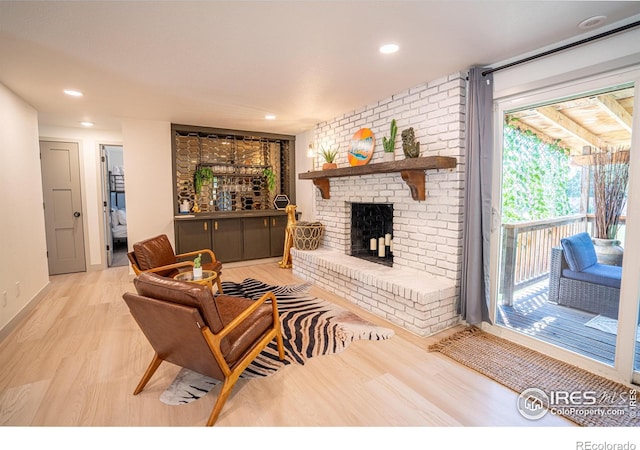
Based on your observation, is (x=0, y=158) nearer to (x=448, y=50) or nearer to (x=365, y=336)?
(x=365, y=336)

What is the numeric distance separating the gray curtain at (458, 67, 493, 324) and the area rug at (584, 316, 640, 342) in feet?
2.48

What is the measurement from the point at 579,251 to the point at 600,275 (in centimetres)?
23

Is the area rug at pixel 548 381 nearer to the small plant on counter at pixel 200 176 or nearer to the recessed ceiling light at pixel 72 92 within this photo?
the small plant on counter at pixel 200 176

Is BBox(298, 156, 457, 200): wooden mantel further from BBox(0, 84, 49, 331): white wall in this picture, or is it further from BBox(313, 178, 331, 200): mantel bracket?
BBox(0, 84, 49, 331): white wall

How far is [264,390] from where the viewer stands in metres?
2.04

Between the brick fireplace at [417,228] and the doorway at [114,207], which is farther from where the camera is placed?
the doorway at [114,207]

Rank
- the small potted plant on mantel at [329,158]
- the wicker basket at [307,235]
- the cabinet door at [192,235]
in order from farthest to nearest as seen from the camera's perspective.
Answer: the cabinet door at [192,235], the wicker basket at [307,235], the small potted plant on mantel at [329,158]

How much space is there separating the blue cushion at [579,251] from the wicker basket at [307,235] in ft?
9.36

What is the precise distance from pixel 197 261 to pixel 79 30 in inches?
76.8

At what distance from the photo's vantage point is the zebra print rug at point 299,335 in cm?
211

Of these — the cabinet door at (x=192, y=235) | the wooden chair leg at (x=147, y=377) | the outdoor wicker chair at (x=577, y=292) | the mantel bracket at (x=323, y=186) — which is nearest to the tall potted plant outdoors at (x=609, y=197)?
the outdoor wicker chair at (x=577, y=292)

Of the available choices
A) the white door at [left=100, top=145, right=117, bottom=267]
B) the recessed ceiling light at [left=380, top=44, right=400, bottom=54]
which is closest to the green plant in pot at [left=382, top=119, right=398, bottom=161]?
the recessed ceiling light at [left=380, top=44, right=400, bottom=54]

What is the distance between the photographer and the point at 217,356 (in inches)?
68.2

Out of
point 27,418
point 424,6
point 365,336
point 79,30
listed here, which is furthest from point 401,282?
point 79,30
